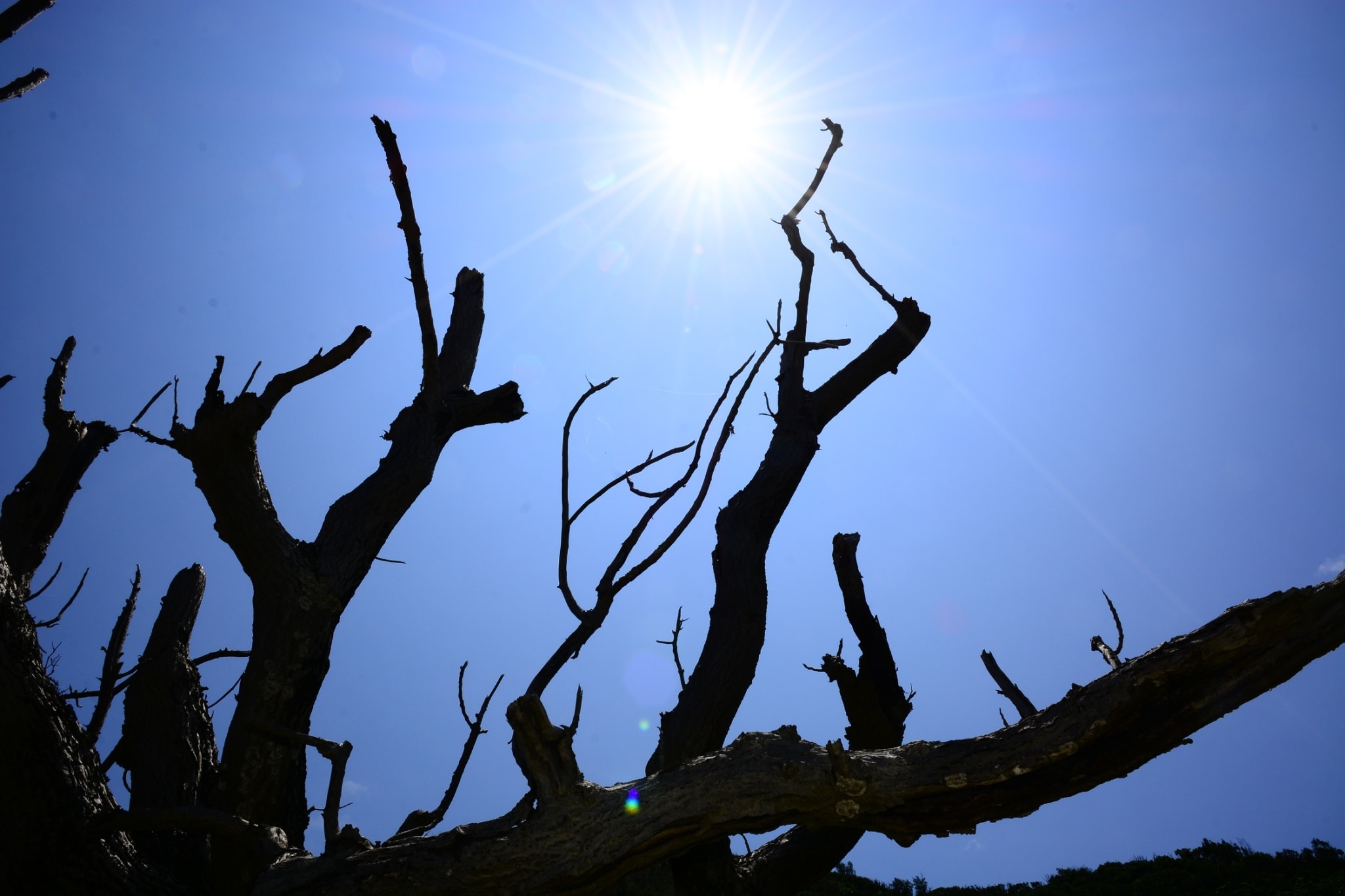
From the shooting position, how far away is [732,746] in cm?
251

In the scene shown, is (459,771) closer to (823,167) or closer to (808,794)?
(808,794)

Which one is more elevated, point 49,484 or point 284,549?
point 49,484

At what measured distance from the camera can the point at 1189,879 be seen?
4555 millimetres

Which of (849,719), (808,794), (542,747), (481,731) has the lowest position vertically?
(808,794)

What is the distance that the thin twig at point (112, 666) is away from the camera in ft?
13.5

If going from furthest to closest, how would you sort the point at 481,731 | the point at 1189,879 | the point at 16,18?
the point at 1189,879 < the point at 481,731 < the point at 16,18

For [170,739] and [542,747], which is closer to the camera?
[542,747]

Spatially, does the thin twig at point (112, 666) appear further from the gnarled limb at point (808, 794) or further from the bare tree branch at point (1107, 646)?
the bare tree branch at point (1107, 646)

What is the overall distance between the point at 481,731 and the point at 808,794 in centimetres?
194

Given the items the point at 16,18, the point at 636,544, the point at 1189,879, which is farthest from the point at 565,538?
the point at 1189,879

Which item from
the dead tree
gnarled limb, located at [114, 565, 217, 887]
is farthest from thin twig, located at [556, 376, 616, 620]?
gnarled limb, located at [114, 565, 217, 887]

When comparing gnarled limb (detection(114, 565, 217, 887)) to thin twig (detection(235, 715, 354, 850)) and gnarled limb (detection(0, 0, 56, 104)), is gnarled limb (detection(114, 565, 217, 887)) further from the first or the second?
gnarled limb (detection(0, 0, 56, 104))

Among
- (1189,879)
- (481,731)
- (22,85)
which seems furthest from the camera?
(1189,879)

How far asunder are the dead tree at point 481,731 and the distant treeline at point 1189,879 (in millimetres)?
1562
